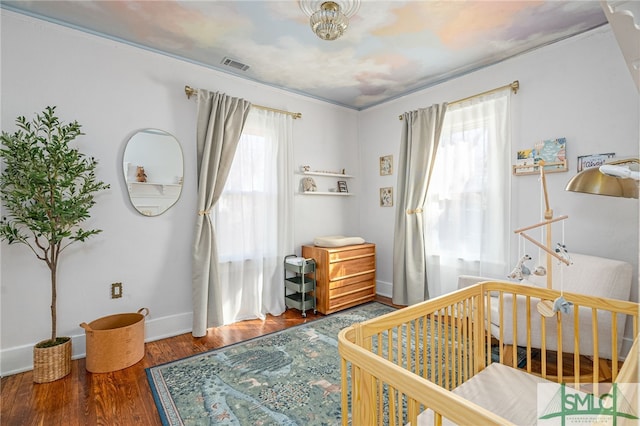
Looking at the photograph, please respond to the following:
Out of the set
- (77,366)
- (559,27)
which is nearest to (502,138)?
(559,27)

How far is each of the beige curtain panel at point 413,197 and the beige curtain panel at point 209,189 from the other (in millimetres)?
1947

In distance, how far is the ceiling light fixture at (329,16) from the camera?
73.5 inches

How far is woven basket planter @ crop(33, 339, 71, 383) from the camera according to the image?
198 cm

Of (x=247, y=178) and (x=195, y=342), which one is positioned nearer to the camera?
(x=195, y=342)

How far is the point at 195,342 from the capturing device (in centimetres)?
261

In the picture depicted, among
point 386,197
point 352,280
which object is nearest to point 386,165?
point 386,197

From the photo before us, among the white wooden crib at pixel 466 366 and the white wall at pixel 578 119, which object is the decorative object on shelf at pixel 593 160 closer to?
the white wall at pixel 578 119

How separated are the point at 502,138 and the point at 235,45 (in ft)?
8.45

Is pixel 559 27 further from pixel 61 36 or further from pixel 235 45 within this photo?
pixel 61 36

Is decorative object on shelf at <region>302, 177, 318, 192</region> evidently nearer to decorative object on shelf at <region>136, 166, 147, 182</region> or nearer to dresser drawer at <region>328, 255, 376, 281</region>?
dresser drawer at <region>328, 255, 376, 281</region>

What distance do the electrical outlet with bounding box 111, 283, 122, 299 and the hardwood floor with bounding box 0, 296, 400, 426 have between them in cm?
50

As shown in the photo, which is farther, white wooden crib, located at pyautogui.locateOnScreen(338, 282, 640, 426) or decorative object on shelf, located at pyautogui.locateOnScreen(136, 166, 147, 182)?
decorative object on shelf, located at pyautogui.locateOnScreen(136, 166, 147, 182)

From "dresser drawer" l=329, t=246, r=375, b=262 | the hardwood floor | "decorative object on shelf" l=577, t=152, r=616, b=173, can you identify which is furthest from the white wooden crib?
"dresser drawer" l=329, t=246, r=375, b=262

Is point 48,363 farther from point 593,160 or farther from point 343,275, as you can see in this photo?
point 593,160
